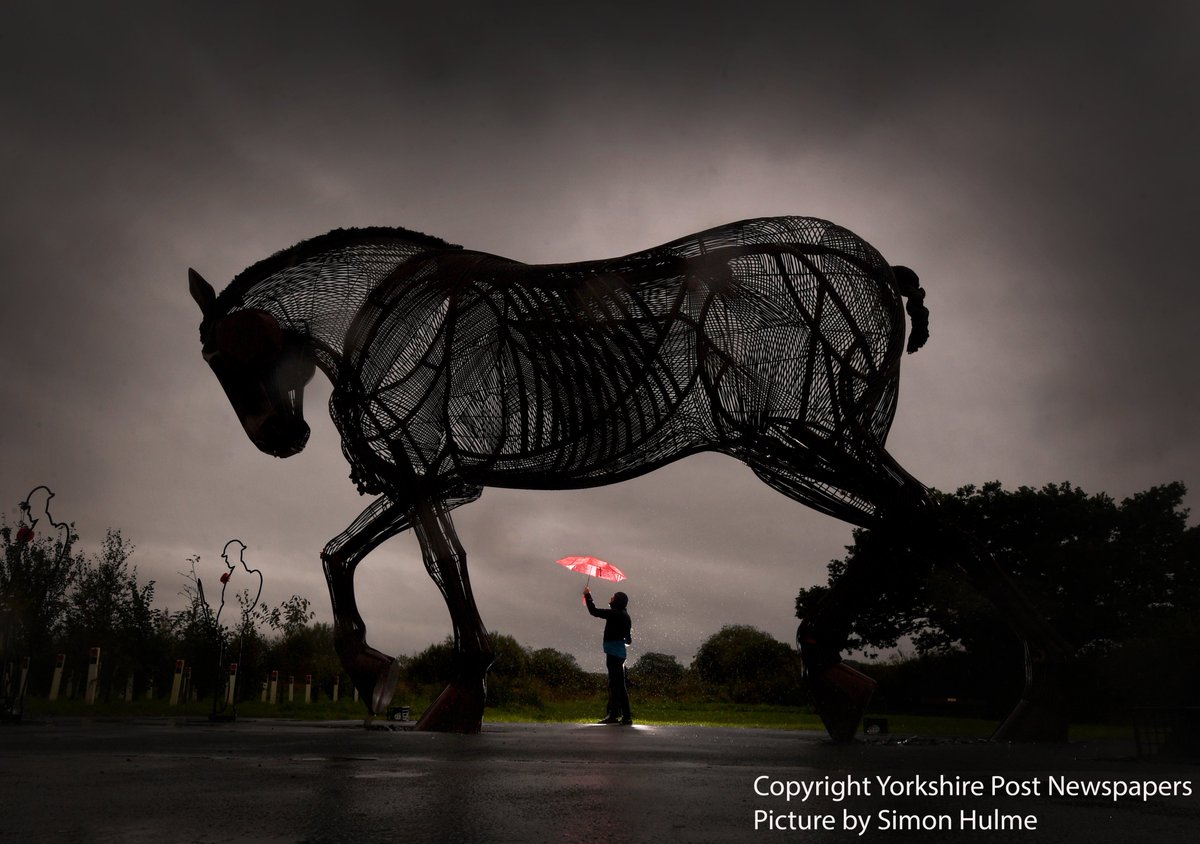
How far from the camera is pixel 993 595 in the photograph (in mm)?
6922

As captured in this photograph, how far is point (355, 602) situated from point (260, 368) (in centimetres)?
218

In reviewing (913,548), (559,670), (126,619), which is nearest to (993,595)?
(913,548)

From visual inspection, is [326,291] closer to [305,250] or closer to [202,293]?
[305,250]

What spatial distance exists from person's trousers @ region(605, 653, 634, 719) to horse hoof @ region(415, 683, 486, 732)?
3396 mm

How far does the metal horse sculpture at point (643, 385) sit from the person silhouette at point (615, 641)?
10.9 ft

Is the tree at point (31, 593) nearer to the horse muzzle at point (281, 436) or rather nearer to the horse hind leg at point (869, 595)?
the horse muzzle at point (281, 436)

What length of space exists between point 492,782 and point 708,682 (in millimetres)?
15463

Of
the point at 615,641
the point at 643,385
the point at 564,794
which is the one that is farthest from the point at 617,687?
the point at 564,794

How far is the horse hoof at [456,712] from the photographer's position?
6855mm

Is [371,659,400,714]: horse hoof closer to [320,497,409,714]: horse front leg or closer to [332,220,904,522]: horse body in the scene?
[320,497,409,714]: horse front leg

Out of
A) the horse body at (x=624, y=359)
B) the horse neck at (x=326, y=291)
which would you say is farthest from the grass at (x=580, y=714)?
the horse neck at (x=326, y=291)

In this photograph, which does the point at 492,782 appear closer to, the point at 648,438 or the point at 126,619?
the point at 648,438

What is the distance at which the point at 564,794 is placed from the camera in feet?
10.1

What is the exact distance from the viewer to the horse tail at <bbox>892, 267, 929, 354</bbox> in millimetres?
7621
